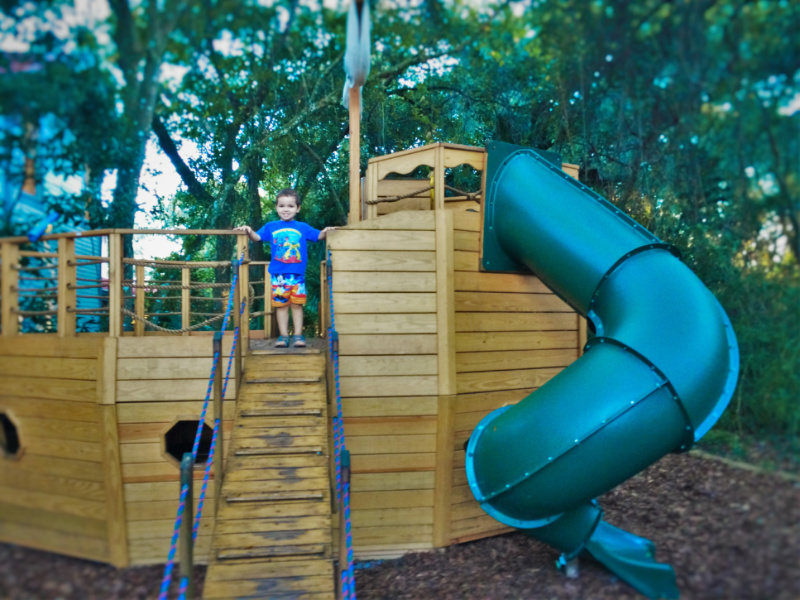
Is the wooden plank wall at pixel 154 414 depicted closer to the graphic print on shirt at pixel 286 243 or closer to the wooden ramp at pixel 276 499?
the wooden ramp at pixel 276 499

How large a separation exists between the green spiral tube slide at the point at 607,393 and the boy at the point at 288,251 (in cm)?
188

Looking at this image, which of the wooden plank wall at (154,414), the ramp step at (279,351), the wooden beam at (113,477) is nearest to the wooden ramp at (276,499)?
the ramp step at (279,351)

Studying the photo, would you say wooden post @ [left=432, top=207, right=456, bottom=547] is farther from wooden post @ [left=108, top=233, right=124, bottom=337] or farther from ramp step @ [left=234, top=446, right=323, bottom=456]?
wooden post @ [left=108, top=233, right=124, bottom=337]

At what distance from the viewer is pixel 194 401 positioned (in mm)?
4367

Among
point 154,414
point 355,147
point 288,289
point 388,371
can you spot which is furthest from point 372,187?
point 154,414

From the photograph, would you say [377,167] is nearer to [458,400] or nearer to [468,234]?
[468,234]

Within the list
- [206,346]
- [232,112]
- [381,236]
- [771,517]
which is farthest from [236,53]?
[771,517]

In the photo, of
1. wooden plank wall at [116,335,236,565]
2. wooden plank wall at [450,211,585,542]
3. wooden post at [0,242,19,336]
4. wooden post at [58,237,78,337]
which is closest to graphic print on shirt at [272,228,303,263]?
wooden plank wall at [116,335,236,565]

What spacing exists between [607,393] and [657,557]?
3.04 feet

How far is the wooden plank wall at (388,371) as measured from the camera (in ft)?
15.3

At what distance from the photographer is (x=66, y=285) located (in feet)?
10.6

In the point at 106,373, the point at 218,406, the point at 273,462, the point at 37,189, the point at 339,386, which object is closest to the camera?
the point at 37,189

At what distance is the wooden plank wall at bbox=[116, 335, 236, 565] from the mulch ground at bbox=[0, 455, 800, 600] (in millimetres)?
357

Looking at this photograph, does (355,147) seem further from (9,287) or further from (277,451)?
(9,287)
